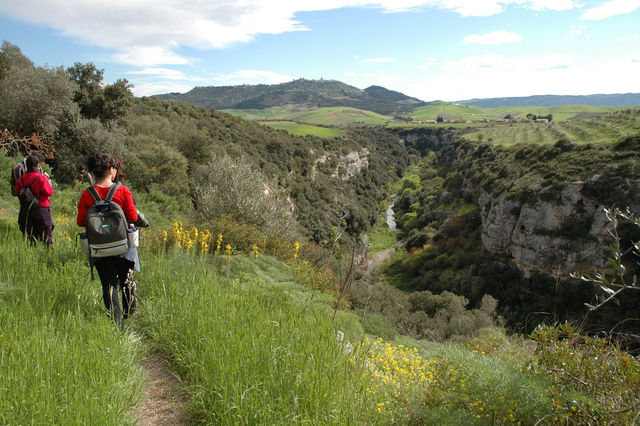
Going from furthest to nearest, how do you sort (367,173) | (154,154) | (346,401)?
(367,173) → (154,154) → (346,401)

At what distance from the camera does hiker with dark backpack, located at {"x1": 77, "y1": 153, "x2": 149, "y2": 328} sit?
327 centimetres

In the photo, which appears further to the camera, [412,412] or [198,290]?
[198,290]

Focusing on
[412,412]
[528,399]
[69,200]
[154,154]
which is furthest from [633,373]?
[154,154]

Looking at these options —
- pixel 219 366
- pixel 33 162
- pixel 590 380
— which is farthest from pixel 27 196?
pixel 590 380

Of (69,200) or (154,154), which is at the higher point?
(154,154)

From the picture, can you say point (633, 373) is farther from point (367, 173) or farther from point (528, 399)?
point (367, 173)

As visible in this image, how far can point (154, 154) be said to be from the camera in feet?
67.0

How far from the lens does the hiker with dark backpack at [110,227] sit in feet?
10.7

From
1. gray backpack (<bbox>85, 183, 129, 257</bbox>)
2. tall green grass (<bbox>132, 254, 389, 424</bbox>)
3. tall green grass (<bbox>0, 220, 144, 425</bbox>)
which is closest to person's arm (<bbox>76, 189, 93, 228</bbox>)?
gray backpack (<bbox>85, 183, 129, 257</bbox>)

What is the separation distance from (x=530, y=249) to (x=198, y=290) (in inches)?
1311

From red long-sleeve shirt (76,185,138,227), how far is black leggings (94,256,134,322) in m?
0.43

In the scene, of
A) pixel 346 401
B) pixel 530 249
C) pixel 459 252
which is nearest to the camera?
pixel 346 401

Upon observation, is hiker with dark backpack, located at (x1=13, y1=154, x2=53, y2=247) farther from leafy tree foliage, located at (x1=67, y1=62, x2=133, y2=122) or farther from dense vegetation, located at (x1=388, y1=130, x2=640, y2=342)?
leafy tree foliage, located at (x1=67, y1=62, x2=133, y2=122)

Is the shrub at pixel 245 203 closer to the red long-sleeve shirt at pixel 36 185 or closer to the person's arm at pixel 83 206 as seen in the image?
the red long-sleeve shirt at pixel 36 185
